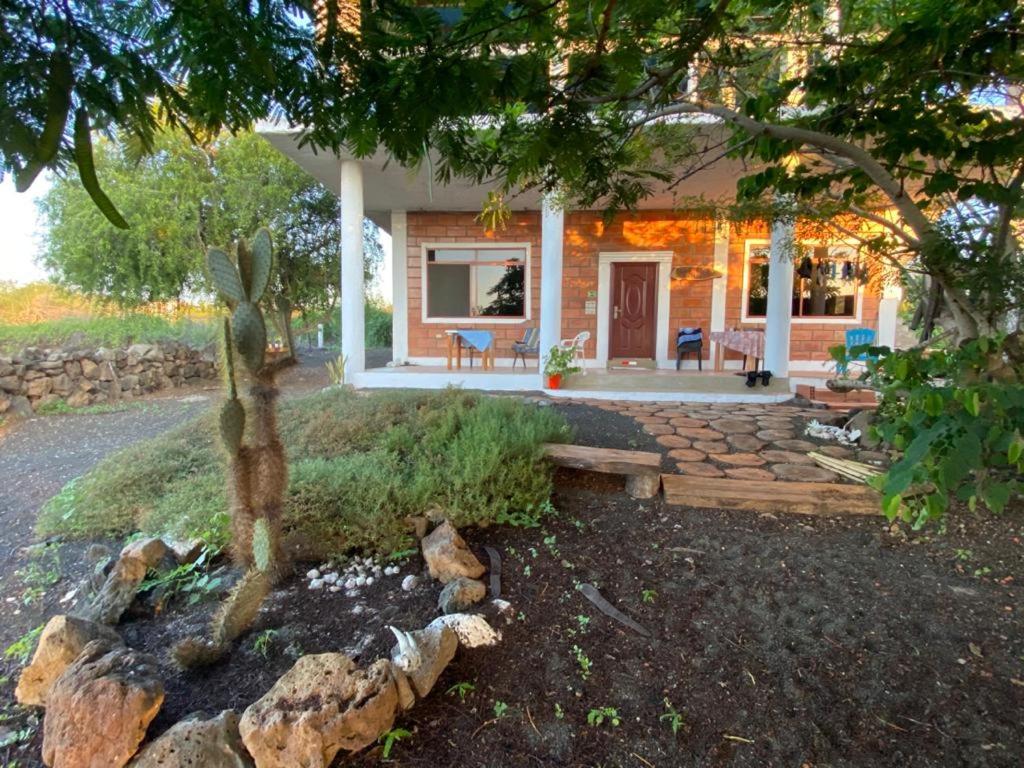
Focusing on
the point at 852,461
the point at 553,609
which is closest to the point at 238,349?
the point at 553,609

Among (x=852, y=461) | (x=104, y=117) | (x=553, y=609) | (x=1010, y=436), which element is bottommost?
(x=553, y=609)

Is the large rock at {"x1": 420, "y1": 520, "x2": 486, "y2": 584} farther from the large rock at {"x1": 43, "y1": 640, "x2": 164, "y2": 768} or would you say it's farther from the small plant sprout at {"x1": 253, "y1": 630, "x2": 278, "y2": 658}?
the large rock at {"x1": 43, "y1": 640, "x2": 164, "y2": 768}

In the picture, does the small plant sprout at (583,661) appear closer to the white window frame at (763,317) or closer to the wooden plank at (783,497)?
the wooden plank at (783,497)

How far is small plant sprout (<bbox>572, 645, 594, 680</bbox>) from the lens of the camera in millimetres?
1844

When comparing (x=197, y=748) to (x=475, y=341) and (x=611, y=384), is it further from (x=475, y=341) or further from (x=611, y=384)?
(x=475, y=341)

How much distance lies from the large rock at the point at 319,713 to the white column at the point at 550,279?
5846 mm

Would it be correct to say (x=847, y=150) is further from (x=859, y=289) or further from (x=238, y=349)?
(x=859, y=289)

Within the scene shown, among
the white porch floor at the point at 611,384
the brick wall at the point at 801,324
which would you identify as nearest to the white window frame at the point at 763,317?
the brick wall at the point at 801,324

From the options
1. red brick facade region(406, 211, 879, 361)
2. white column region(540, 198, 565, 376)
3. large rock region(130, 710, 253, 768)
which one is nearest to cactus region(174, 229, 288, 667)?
large rock region(130, 710, 253, 768)

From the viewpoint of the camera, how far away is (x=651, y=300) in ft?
32.1

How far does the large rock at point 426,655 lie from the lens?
1.70 metres

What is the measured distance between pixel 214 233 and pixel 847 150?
1097cm

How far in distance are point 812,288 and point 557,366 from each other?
17.5ft

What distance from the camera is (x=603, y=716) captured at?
1676mm
